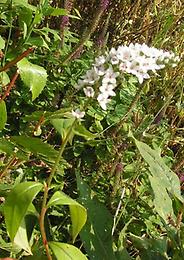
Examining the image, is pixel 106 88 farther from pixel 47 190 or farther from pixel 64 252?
pixel 64 252

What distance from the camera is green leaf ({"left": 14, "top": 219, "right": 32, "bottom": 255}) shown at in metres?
1.33

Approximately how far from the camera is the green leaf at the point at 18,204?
3.82 ft

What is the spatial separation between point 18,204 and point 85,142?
0.55 metres

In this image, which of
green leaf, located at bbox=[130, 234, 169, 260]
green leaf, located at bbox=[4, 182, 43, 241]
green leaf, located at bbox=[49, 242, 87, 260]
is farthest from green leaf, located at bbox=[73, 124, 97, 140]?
green leaf, located at bbox=[130, 234, 169, 260]

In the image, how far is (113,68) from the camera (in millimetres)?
1123

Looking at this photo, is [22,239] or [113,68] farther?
[22,239]

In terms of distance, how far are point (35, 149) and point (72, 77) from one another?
820mm

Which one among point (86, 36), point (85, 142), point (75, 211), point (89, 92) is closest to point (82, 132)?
point (89, 92)

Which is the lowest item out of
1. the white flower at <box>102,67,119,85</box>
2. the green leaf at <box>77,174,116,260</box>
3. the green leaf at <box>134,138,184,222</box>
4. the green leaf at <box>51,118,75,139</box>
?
the green leaf at <box>77,174,116,260</box>

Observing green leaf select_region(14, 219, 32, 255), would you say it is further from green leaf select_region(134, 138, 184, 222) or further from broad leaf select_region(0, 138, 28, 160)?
green leaf select_region(134, 138, 184, 222)

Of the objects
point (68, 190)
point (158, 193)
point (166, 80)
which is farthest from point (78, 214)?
point (166, 80)

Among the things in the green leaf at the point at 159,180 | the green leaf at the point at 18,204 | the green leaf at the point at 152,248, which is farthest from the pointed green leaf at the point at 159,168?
the green leaf at the point at 18,204

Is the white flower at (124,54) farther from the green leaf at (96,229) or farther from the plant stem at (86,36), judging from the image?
the plant stem at (86,36)

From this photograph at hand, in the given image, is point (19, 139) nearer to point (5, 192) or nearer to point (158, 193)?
point (5, 192)
